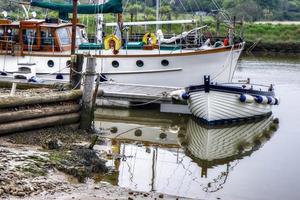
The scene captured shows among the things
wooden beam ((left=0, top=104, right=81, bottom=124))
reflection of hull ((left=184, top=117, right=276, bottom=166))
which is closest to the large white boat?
reflection of hull ((left=184, top=117, right=276, bottom=166))

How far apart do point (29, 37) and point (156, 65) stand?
231 inches

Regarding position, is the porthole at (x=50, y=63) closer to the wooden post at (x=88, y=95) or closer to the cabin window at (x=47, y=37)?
the cabin window at (x=47, y=37)

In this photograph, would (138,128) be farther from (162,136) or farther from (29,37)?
(29,37)

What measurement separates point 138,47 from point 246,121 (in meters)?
6.24

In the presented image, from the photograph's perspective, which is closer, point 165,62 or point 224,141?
point 224,141

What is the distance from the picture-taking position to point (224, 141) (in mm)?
18938

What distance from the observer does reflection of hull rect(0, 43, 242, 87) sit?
961 inches

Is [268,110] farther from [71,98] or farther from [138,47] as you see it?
[71,98]

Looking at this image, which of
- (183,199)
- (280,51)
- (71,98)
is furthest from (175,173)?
(280,51)

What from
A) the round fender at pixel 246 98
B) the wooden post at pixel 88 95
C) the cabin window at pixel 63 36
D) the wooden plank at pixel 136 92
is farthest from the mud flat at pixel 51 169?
the cabin window at pixel 63 36

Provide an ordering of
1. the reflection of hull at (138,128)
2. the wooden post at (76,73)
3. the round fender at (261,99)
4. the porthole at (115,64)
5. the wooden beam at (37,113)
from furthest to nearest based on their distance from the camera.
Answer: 1. the porthole at (115,64)
2. the round fender at (261,99)
3. the reflection of hull at (138,128)
4. the wooden post at (76,73)
5. the wooden beam at (37,113)

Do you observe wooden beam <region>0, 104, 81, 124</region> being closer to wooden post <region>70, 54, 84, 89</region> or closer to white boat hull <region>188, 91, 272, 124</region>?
wooden post <region>70, 54, 84, 89</region>

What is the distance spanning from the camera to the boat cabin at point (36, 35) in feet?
83.1

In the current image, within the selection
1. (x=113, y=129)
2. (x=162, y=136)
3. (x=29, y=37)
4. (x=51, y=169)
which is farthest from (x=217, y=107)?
(x=51, y=169)
